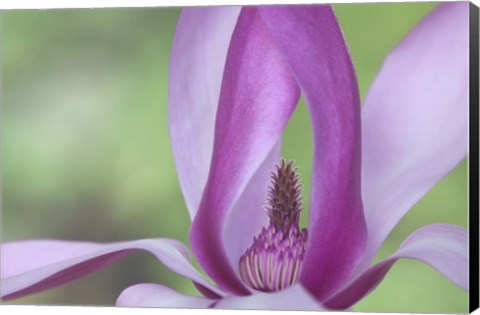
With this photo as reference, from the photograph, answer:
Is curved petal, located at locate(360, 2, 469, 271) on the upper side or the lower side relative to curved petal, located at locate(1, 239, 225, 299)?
upper

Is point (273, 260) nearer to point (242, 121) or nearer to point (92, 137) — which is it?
point (242, 121)

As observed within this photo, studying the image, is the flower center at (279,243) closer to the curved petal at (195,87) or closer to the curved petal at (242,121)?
the curved petal at (242,121)

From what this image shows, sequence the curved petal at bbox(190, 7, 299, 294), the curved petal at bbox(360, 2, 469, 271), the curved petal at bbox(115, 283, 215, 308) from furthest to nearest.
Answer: the curved petal at bbox(115, 283, 215, 308) → the curved petal at bbox(190, 7, 299, 294) → the curved petal at bbox(360, 2, 469, 271)

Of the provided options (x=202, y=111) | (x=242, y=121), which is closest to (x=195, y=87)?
(x=202, y=111)

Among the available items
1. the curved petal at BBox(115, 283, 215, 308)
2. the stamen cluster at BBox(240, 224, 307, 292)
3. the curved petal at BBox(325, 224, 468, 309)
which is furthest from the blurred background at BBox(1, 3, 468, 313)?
the curved petal at BBox(325, 224, 468, 309)

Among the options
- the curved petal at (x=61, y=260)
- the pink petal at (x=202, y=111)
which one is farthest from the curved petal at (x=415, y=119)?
the curved petal at (x=61, y=260)

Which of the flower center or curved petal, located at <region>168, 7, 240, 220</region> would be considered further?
curved petal, located at <region>168, 7, 240, 220</region>

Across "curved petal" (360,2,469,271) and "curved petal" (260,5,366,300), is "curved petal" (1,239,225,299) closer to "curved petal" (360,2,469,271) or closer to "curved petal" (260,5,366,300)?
"curved petal" (260,5,366,300)
